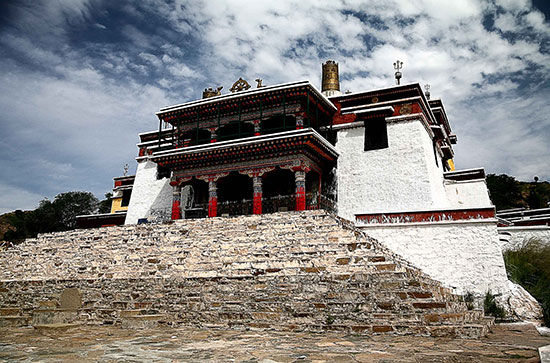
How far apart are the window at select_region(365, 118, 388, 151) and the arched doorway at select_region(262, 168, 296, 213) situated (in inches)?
163

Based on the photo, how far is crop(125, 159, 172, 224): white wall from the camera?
78.3 ft

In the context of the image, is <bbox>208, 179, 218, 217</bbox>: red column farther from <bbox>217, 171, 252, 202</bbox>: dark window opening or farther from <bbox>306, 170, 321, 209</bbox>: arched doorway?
<bbox>306, 170, 321, 209</bbox>: arched doorway

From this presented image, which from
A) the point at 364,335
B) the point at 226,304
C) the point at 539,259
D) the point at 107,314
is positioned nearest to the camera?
the point at 364,335

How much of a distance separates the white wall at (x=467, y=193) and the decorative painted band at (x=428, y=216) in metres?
6.25

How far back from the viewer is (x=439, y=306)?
7012 millimetres

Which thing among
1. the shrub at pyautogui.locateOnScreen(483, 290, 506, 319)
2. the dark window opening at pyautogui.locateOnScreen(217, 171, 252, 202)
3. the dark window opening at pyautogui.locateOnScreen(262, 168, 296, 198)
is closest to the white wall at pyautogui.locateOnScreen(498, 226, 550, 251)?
the shrub at pyautogui.locateOnScreen(483, 290, 506, 319)

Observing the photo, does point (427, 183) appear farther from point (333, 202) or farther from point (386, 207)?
point (333, 202)

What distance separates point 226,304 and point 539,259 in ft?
45.1

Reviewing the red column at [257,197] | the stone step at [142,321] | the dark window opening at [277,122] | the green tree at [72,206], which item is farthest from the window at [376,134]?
the green tree at [72,206]

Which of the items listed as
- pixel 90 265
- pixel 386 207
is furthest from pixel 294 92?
pixel 90 265

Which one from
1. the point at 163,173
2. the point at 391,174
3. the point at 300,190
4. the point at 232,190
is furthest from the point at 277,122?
the point at 163,173

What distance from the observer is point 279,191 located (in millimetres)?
20266

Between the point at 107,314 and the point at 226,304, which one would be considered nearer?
the point at 226,304

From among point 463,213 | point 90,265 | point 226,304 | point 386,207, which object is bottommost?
point 226,304
